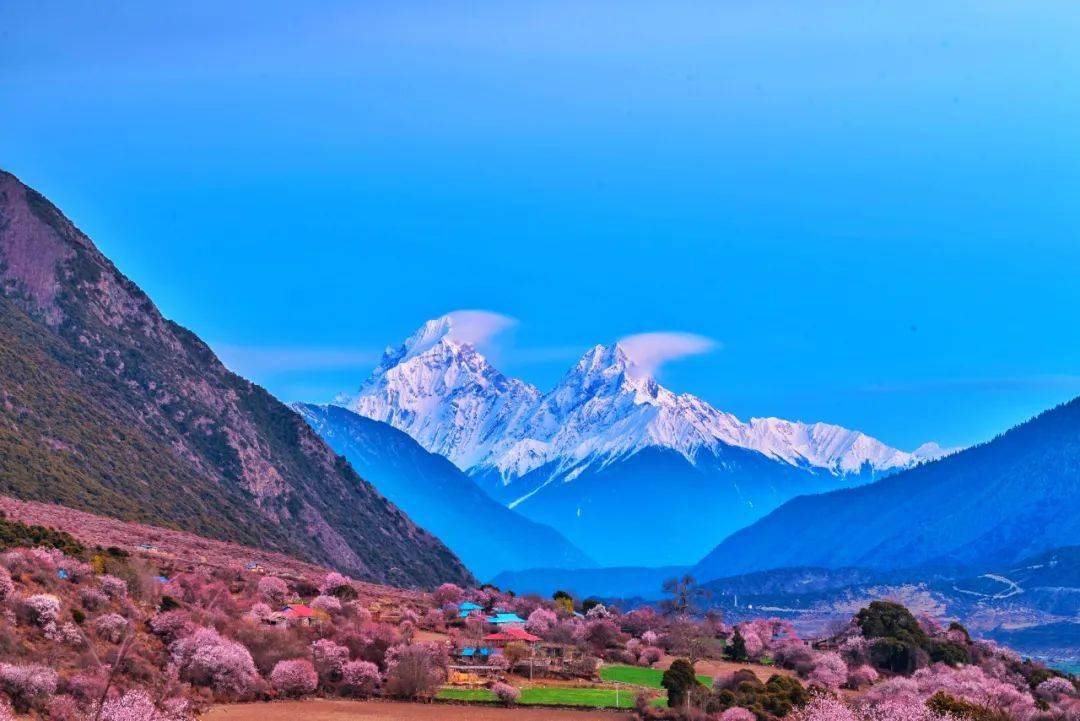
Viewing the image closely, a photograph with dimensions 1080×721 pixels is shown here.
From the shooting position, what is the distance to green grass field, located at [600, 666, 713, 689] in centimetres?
8456

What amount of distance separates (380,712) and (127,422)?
10406cm

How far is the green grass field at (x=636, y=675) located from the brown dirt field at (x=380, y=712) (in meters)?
14.1

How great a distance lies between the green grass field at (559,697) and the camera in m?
72.2

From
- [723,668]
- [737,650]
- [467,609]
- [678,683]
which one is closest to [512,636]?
[723,668]

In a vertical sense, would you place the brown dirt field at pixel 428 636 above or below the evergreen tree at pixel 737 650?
below

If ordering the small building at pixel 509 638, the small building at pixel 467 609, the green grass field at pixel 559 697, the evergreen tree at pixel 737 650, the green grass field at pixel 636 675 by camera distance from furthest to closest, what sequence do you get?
the small building at pixel 467 609 → the evergreen tree at pixel 737 650 → the small building at pixel 509 638 → the green grass field at pixel 636 675 → the green grass field at pixel 559 697

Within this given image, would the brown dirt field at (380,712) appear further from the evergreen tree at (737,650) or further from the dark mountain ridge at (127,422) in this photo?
the dark mountain ridge at (127,422)

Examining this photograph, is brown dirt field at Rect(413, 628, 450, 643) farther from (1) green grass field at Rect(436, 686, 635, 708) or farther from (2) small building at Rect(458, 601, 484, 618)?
(1) green grass field at Rect(436, 686, 635, 708)

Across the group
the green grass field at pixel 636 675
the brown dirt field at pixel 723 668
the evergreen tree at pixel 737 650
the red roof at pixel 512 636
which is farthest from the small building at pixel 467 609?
the evergreen tree at pixel 737 650

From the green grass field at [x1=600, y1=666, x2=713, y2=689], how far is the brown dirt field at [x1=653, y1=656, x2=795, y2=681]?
7.43ft

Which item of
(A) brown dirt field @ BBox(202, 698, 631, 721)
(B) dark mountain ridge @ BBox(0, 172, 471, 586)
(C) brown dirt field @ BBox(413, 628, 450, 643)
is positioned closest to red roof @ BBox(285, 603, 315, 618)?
(C) brown dirt field @ BBox(413, 628, 450, 643)

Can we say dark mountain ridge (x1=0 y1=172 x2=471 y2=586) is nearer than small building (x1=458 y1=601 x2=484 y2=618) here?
No

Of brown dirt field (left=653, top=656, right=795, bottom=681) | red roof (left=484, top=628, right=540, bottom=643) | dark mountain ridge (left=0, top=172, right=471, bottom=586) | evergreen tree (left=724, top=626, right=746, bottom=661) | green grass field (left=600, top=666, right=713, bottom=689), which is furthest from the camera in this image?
dark mountain ridge (left=0, top=172, right=471, bottom=586)

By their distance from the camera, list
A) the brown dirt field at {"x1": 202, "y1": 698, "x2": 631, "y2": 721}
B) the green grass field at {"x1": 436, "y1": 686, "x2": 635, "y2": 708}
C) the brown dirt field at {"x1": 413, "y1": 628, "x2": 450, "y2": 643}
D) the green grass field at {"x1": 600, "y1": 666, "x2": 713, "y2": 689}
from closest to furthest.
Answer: the brown dirt field at {"x1": 202, "y1": 698, "x2": 631, "y2": 721}, the green grass field at {"x1": 436, "y1": 686, "x2": 635, "y2": 708}, the green grass field at {"x1": 600, "y1": 666, "x2": 713, "y2": 689}, the brown dirt field at {"x1": 413, "y1": 628, "x2": 450, "y2": 643}
